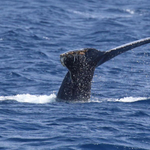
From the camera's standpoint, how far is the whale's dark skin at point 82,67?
1120cm

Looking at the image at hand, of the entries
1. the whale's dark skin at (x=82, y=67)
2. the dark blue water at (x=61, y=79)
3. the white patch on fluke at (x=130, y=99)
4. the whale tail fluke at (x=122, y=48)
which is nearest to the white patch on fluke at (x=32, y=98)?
the dark blue water at (x=61, y=79)

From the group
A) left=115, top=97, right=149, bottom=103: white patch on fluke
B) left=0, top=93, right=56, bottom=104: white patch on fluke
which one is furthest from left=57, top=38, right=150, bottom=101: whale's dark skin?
left=115, top=97, right=149, bottom=103: white patch on fluke

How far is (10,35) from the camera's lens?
80.8 ft

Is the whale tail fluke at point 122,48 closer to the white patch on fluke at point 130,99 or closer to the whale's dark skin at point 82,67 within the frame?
the whale's dark skin at point 82,67

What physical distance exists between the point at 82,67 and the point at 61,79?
222 inches

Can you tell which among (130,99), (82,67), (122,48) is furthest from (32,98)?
(122,48)

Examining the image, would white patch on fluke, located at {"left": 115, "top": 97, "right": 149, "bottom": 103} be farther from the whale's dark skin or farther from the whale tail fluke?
the whale tail fluke

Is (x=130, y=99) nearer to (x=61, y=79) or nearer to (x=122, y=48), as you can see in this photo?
(x=122, y=48)

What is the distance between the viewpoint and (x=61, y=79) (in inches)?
674

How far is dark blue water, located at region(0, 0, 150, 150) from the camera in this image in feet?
33.8

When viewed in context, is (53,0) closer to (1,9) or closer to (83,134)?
(1,9)

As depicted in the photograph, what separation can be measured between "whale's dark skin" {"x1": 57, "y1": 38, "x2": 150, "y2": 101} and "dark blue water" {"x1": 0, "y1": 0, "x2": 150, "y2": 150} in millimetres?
319

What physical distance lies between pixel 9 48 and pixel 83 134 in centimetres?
1221

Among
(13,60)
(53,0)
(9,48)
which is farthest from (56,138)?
(53,0)
